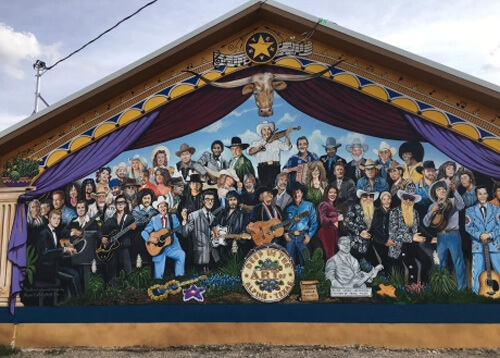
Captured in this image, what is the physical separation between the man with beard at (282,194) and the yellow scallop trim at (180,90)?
2.68 meters

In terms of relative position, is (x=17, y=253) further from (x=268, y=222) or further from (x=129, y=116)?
(x=268, y=222)

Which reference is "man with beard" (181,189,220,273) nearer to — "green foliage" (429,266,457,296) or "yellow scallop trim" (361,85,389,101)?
"yellow scallop trim" (361,85,389,101)

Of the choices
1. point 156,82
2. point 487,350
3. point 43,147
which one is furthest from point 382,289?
point 43,147

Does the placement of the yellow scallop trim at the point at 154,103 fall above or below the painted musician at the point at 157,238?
above

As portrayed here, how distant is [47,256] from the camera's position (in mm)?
8898

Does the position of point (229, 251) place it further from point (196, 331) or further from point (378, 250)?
point (378, 250)

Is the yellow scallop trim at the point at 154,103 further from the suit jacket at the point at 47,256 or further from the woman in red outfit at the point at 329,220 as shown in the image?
the woman in red outfit at the point at 329,220

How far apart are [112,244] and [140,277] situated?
90 cm

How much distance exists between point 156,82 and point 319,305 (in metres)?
5.65

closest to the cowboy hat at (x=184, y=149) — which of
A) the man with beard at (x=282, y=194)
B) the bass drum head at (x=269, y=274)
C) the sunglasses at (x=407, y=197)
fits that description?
the man with beard at (x=282, y=194)

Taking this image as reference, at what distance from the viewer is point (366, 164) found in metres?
8.36

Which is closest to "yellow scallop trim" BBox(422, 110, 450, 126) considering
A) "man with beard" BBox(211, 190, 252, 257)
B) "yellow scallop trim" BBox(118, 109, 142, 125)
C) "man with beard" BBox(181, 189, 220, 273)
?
"man with beard" BBox(211, 190, 252, 257)

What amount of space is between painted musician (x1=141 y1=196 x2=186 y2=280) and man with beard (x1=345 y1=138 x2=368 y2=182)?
3564mm

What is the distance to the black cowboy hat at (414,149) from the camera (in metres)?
8.24
